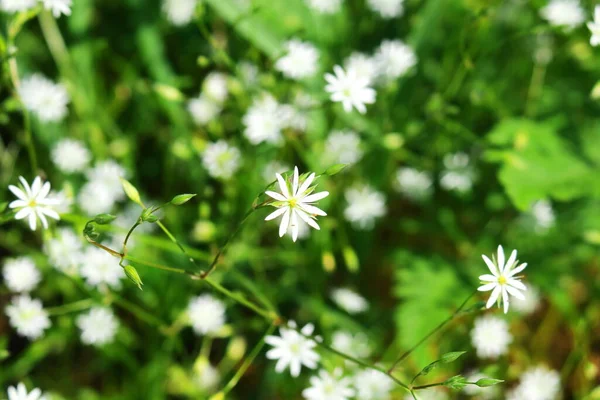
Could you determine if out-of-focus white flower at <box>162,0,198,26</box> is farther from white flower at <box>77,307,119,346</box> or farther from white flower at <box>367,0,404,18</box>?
white flower at <box>77,307,119,346</box>

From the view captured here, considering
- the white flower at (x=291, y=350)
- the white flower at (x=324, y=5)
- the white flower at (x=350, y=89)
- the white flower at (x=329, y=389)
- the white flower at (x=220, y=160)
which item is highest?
the white flower at (x=324, y=5)

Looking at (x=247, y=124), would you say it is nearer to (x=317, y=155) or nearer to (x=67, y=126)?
(x=317, y=155)

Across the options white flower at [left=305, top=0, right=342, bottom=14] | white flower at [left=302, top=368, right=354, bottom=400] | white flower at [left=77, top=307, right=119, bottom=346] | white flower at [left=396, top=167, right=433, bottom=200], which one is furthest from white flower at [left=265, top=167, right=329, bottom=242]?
white flower at [left=305, top=0, right=342, bottom=14]

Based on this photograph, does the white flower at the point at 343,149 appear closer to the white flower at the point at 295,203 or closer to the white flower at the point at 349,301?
the white flower at the point at 349,301

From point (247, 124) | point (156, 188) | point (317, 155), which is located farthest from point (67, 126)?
point (317, 155)

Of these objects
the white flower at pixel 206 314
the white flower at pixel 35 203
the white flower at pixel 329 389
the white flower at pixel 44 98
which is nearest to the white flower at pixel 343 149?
the white flower at pixel 206 314

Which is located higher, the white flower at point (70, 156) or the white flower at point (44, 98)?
the white flower at point (44, 98)
